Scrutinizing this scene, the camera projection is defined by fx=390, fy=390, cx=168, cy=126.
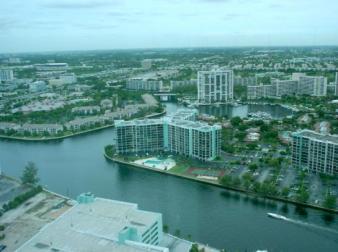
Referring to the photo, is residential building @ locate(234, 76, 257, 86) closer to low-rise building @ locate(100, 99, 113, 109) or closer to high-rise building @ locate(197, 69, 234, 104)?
high-rise building @ locate(197, 69, 234, 104)

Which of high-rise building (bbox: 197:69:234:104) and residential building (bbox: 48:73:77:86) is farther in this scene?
residential building (bbox: 48:73:77:86)

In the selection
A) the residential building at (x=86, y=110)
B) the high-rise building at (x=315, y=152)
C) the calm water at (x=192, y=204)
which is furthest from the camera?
the residential building at (x=86, y=110)

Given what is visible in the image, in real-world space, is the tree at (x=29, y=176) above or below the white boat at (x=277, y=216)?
above

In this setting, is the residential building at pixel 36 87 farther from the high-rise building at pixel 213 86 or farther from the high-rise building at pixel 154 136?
the high-rise building at pixel 154 136

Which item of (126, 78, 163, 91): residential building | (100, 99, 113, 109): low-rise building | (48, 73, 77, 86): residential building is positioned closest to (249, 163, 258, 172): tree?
(100, 99, 113, 109): low-rise building

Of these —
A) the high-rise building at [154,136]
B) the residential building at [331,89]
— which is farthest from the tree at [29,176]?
the residential building at [331,89]
